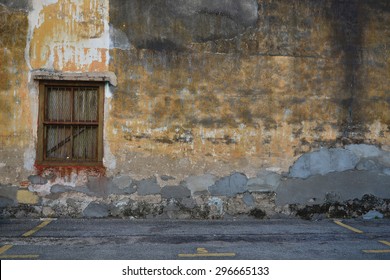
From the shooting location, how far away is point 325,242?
5.80 meters

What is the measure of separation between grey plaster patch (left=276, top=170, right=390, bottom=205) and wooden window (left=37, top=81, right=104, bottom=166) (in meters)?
3.58

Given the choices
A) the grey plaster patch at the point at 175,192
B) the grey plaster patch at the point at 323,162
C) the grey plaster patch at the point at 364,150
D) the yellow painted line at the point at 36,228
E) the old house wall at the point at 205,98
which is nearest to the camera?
the yellow painted line at the point at 36,228

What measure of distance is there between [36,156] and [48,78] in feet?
4.66

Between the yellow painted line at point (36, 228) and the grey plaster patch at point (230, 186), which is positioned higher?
the grey plaster patch at point (230, 186)

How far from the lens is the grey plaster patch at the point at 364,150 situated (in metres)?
7.75

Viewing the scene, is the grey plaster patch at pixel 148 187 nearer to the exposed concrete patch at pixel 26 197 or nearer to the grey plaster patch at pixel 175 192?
the grey plaster patch at pixel 175 192

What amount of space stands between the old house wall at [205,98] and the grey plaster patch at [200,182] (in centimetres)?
2

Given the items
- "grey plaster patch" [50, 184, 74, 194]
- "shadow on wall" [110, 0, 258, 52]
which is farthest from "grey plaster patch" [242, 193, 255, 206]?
"grey plaster patch" [50, 184, 74, 194]

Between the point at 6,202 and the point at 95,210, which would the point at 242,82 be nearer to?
the point at 95,210

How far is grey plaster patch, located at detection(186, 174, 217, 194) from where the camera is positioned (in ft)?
24.4

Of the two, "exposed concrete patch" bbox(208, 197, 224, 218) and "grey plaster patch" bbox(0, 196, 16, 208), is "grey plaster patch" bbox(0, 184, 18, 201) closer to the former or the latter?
"grey plaster patch" bbox(0, 196, 16, 208)

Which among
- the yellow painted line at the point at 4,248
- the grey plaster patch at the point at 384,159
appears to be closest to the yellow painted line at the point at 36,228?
the yellow painted line at the point at 4,248

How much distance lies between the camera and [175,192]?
7.41 meters
